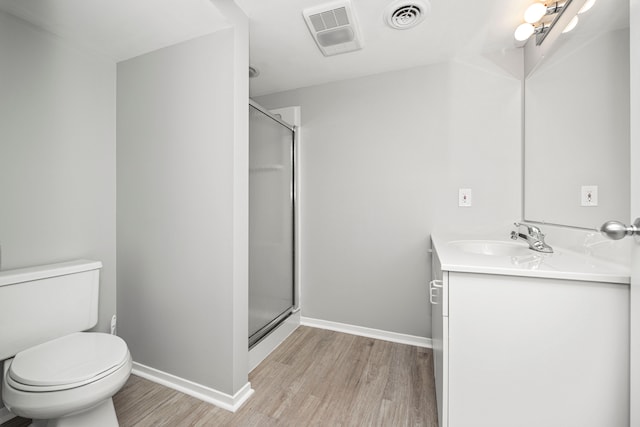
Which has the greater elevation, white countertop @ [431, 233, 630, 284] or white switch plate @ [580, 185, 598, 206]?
white switch plate @ [580, 185, 598, 206]

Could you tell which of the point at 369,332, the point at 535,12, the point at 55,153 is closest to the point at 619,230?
the point at 535,12

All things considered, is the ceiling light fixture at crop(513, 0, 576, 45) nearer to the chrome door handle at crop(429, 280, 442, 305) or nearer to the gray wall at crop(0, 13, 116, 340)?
the chrome door handle at crop(429, 280, 442, 305)

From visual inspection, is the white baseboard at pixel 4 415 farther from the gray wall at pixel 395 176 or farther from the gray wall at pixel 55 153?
the gray wall at pixel 395 176

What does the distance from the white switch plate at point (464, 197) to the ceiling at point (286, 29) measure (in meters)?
0.98

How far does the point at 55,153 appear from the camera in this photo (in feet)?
4.89

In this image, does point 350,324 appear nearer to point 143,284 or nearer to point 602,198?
point 143,284

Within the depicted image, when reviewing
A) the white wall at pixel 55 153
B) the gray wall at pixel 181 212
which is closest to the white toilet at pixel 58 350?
the white wall at pixel 55 153

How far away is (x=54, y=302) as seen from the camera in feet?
4.37

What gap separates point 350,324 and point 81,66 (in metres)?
2.65

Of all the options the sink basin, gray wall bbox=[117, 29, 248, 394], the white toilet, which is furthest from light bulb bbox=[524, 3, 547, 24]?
the white toilet

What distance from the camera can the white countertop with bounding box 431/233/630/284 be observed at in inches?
34.3

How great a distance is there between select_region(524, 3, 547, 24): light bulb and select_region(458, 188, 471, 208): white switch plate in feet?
3.38

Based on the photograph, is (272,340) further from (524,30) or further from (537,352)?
(524,30)

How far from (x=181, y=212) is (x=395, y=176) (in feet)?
5.19
